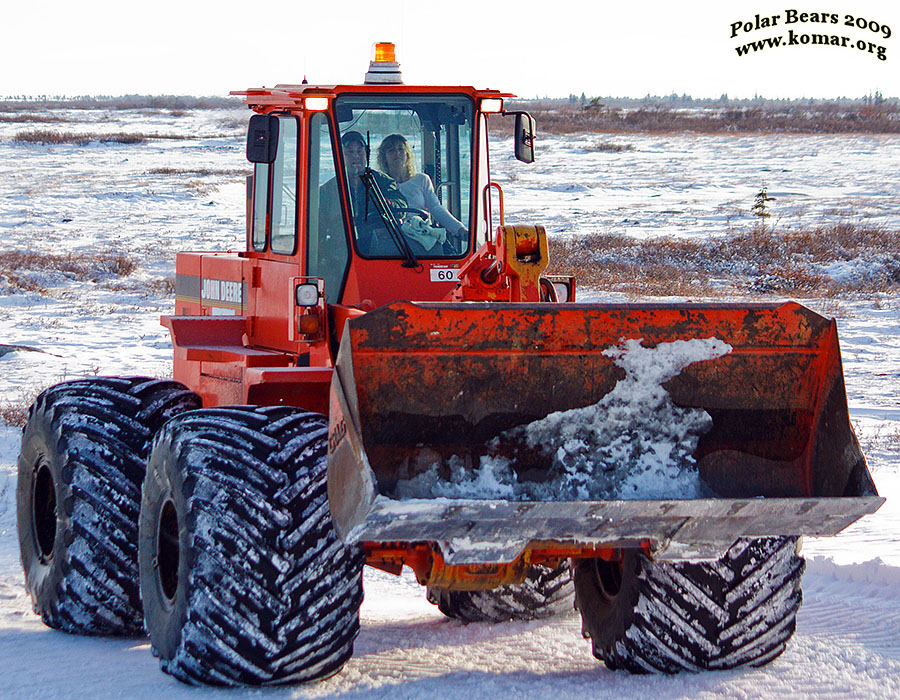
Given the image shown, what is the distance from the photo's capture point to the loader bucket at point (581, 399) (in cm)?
429

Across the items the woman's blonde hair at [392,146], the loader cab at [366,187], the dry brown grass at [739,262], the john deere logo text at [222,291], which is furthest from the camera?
the dry brown grass at [739,262]

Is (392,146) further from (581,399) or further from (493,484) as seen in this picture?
(493,484)

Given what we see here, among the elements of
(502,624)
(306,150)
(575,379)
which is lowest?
(502,624)

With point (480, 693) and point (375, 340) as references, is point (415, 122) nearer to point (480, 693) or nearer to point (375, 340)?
point (375, 340)

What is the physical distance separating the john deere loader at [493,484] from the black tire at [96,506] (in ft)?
0.04

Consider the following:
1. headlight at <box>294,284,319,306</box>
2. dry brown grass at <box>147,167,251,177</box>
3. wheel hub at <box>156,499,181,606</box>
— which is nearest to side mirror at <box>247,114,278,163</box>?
headlight at <box>294,284,319,306</box>

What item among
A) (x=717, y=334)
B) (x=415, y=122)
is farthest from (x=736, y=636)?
(x=415, y=122)

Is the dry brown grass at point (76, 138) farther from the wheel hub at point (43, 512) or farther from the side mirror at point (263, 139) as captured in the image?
the side mirror at point (263, 139)

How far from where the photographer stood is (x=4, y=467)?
8398 millimetres

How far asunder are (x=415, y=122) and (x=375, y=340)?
2017mm

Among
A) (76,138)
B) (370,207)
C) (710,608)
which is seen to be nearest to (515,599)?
(710,608)

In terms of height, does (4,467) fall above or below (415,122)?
below

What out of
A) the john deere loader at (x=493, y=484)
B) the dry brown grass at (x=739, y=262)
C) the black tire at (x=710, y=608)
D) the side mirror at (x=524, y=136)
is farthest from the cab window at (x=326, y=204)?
the dry brown grass at (x=739, y=262)

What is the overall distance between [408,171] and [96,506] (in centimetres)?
213
